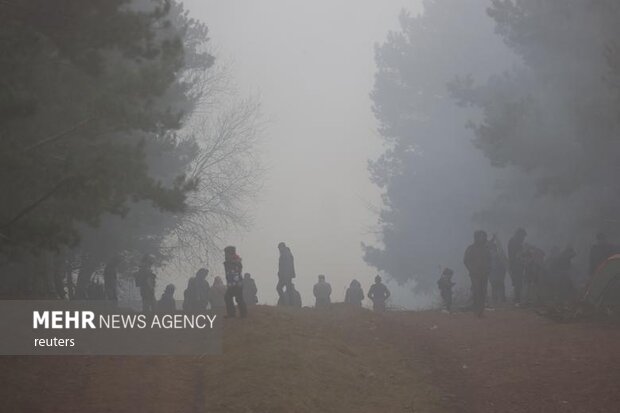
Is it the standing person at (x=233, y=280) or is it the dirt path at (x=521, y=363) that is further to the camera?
the standing person at (x=233, y=280)

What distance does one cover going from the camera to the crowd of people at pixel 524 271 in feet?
60.7

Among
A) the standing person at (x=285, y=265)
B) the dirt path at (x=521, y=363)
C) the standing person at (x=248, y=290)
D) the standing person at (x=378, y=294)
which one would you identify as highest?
the standing person at (x=285, y=265)

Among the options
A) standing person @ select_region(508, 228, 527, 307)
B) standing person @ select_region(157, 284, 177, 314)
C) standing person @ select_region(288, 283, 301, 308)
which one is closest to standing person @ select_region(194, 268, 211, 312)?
standing person @ select_region(157, 284, 177, 314)

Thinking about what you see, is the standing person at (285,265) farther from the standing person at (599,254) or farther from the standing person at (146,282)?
the standing person at (599,254)

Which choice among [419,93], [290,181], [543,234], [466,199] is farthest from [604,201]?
[290,181]

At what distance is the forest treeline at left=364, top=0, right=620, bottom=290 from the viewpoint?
22406mm

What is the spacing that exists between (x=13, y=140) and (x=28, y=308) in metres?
3.67

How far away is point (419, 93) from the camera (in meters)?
44.1

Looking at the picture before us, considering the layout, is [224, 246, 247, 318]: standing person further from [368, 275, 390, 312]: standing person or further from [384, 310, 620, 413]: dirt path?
[368, 275, 390, 312]: standing person

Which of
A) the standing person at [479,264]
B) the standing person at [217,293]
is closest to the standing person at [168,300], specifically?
the standing person at [217,293]

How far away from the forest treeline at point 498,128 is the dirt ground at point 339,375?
333 inches

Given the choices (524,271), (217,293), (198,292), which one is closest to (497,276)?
(524,271)

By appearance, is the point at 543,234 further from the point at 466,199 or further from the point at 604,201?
the point at 466,199

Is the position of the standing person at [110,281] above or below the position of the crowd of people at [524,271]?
above
